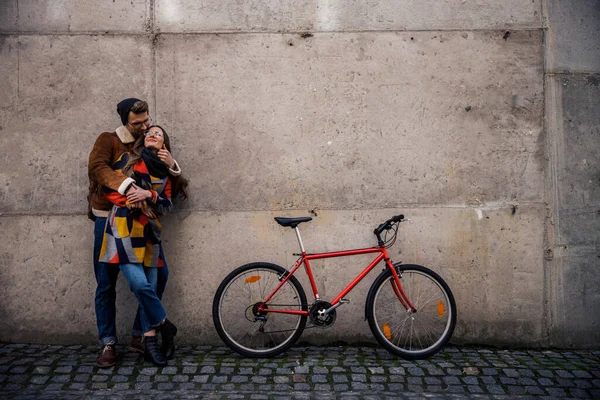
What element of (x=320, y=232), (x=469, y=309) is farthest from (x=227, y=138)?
(x=469, y=309)

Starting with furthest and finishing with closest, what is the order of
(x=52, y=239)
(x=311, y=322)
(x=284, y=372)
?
(x=52, y=239) < (x=311, y=322) < (x=284, y=372)

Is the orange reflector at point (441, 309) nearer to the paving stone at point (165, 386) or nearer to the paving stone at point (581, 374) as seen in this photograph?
the paving stone at point (581, 374)

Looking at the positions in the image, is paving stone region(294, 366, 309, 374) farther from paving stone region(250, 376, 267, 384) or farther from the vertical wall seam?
the vertical wall seam

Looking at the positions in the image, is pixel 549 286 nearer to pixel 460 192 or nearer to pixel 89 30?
pixel 460 192

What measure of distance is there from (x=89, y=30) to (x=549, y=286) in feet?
16.6

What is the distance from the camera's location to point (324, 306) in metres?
5.14

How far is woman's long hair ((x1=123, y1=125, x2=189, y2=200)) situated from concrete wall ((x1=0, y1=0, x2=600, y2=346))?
22 centimetres

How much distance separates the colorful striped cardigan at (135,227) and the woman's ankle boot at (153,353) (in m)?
0.65

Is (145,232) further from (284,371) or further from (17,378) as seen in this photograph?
(284,371)

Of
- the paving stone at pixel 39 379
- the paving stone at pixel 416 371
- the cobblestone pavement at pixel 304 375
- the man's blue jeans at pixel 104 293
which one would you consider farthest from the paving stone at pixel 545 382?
the paving stone at pixel 39 379

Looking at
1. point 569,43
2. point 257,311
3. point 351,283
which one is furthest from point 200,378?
point 569,43

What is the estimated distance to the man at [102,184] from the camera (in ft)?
16.1

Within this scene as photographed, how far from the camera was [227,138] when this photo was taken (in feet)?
18.3

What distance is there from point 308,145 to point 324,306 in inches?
61.0
